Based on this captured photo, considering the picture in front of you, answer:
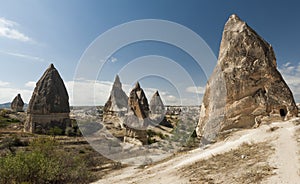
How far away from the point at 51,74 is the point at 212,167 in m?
33.2

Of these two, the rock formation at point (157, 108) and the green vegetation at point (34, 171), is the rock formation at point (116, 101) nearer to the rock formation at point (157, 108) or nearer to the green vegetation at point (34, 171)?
the rock formation at point (157, 108)

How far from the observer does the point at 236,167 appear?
6602 millimetres

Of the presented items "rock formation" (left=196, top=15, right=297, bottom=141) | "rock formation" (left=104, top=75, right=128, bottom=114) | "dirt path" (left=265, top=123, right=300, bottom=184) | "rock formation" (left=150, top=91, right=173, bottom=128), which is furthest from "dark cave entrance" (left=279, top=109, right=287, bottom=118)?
"rock formation" (left=104, top=75, right=128, bottom=114)

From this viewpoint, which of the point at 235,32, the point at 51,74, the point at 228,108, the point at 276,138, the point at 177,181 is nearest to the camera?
the point at 177,181

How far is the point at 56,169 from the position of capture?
10.3 metres

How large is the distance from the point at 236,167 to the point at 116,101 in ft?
126

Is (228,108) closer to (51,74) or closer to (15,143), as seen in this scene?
(15,143)

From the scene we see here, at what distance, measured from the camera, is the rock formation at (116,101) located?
42188 millimetres

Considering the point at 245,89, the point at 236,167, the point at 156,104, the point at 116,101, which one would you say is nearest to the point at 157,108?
the point at 156,104

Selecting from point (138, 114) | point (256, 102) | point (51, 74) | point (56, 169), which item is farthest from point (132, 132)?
point (51, 74)

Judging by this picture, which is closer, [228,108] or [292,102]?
[292,102]

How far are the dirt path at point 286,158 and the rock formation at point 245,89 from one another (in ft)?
6.84

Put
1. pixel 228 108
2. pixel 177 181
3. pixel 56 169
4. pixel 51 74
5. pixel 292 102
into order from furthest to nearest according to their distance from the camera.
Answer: pixel 51 74 < pixel 228 108 < pixel 292 102 < pixel 56 169 < pixel 177 181

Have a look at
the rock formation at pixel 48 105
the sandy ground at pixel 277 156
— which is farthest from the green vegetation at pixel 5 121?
the sandy ground at pixel 277 156
